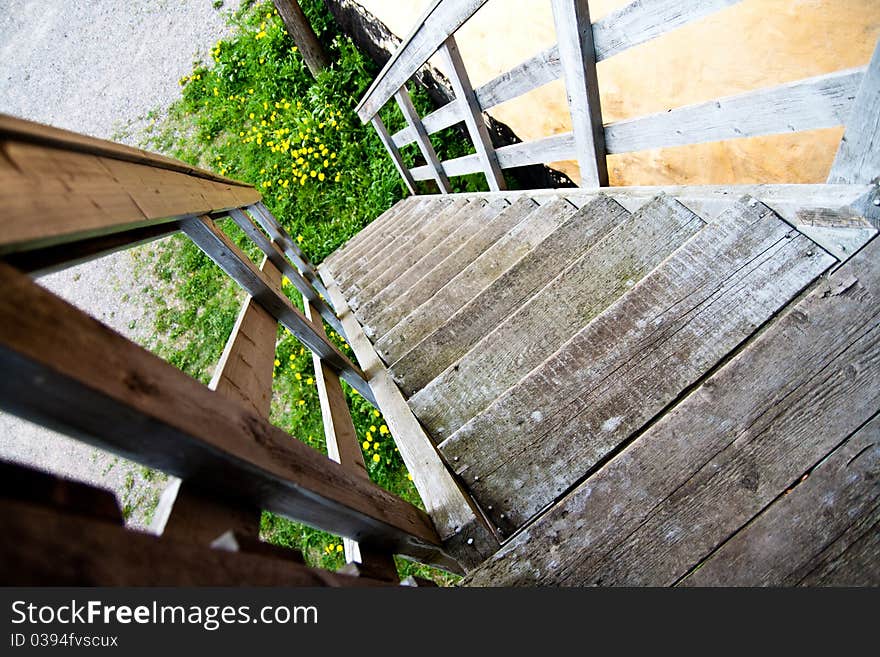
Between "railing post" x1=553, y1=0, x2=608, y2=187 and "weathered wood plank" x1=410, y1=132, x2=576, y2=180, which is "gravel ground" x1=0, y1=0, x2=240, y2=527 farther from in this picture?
"railing post" x1=553, y1=0, x2=608, y2=187

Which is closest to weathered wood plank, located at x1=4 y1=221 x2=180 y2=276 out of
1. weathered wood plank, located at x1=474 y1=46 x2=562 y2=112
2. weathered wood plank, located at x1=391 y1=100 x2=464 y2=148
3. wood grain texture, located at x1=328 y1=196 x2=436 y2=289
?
weathered wood plank, located at x1=474 y1=46 x2=562 y2=112

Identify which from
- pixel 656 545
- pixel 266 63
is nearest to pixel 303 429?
pixel 656 545

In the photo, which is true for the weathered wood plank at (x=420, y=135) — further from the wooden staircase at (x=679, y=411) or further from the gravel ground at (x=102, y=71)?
the gravel ground at (x=102, y=71)

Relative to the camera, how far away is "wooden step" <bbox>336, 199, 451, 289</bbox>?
159 inches

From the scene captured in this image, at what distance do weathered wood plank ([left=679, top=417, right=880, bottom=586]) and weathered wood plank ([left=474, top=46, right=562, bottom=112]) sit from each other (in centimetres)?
188

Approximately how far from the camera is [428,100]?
540 cm

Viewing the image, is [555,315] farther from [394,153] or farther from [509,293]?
[394,153]

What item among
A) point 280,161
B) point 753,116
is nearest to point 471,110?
point 753,116

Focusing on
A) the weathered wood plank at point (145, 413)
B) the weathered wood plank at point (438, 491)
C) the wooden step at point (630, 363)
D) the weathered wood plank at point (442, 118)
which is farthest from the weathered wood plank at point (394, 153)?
the weathered wood plank at point (145, 413)

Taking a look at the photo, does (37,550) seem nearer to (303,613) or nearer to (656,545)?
(303,613)

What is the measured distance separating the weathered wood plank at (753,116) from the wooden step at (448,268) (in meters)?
0.69

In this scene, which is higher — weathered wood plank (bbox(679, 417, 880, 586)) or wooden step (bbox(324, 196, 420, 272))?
weathered wood plank (bbox(679, 417, 880, 586))

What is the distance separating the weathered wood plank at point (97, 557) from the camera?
0.47 meters

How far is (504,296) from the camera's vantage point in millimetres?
2035
